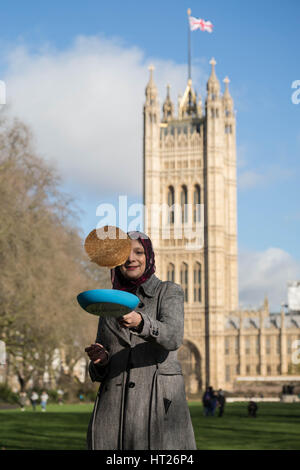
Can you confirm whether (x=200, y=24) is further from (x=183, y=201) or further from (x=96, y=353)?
(x=96, y=353)

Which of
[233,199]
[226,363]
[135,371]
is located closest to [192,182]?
[233,199]

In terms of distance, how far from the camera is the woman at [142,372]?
145 inches

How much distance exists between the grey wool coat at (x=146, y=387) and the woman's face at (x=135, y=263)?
102 millimetres

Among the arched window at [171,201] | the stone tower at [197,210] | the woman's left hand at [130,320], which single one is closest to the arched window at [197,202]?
the stone tower at [197,210]

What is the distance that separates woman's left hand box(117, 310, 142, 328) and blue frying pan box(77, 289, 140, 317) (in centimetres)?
13

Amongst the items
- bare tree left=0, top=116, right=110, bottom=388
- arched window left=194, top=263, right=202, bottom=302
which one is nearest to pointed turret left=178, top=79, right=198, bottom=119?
arched window left=194, top=263, right=202, bottom=302

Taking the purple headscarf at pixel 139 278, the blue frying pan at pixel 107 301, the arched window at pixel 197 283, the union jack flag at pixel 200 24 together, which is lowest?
the blue frying pan at pixel 107 301

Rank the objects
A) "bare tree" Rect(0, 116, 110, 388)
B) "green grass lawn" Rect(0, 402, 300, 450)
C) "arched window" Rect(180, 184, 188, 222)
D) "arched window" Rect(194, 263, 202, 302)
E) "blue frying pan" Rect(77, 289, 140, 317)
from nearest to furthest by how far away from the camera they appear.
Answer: "blue frying pan" Rect(77, 289, 140, 317), "green grass lawn" Rect(0, 402, 300, 450), "bare tree" Rect(0, 116, 110, 388), "arched window" Rect(194, 263, 202, 302), "arched window" Rect(180, 184, 188, 222)

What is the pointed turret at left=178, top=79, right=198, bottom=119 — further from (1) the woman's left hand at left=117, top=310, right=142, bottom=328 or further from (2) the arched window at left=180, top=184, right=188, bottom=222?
(1) the woman's left hand at left=117, top=310, right=142, bottom=328

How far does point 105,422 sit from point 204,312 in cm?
8012

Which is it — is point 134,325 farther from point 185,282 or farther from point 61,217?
point 185,282

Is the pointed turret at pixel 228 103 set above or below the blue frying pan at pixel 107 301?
above

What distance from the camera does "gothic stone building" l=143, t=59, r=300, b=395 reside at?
269 feet

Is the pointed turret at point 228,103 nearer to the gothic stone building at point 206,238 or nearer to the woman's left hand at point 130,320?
the gothic stone building at point 206,238
